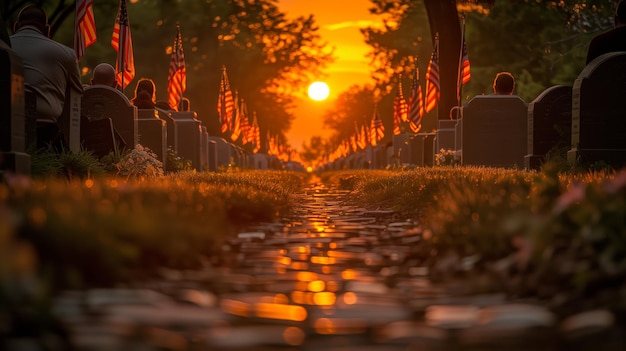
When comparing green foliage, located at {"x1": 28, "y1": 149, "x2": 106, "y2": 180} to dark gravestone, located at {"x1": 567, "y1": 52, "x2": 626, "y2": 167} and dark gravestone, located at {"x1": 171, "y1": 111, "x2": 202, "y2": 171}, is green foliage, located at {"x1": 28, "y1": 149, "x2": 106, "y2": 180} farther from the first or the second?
dark gravestone, located at {"x1": 171, "y1": 111, "x2": 202, "y2": 171}

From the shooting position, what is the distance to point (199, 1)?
60.5 meters

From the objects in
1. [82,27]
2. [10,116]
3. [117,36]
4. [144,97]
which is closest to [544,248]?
[10,116]

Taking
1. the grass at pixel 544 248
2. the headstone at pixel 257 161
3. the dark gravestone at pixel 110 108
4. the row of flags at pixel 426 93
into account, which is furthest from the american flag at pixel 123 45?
the headstone at pixel 257 161

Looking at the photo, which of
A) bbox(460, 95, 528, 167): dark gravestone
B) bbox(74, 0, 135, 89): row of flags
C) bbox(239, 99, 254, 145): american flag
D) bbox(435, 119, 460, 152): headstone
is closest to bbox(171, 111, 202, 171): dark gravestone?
bbox(74, 0, 135, 89): row of flags

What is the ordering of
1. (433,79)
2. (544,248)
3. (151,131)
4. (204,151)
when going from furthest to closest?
(433,79) → (204,151) → (151,131) → (544,248)

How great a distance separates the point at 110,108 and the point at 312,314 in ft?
45.2

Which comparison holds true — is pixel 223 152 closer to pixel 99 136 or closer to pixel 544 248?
pixel 99 136

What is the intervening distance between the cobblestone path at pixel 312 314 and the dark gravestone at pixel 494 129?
1531cm

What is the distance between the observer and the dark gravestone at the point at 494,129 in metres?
21.5

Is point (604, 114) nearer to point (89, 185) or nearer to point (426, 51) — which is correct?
point (89, 185)

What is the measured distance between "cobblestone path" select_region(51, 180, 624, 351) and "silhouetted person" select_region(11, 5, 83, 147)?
285 inches

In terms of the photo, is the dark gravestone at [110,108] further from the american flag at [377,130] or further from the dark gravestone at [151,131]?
the american flag at [377,130]

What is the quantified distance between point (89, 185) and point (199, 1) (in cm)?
5300

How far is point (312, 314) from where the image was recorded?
4551 millimetres
